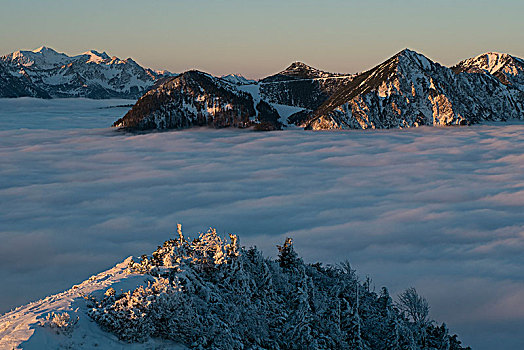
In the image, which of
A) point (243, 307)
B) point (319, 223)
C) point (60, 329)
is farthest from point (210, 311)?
point (319, 223)

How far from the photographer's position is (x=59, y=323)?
72.0 ft

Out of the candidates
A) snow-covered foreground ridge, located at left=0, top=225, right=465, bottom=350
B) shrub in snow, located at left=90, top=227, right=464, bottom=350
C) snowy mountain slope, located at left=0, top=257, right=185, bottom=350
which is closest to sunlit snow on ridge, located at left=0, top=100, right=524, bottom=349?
shrub in snow, located at left=90, top=227, right=464, bottom=350

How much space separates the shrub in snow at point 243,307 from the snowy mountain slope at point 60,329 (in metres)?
0.53

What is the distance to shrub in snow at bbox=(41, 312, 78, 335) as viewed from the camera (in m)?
21.9

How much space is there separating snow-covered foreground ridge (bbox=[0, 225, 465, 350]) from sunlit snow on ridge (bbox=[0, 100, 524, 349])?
1026 inches

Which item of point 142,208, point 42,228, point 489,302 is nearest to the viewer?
point 489,302

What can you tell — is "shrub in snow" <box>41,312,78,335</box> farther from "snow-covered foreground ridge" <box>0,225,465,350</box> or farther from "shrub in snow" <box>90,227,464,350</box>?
"shrub in snow" <box>90,227,464,350</box>

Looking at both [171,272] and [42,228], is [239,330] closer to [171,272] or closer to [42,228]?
[171,272]

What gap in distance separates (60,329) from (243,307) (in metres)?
12.0

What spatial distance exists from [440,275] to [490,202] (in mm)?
65531

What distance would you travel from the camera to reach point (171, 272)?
28.9m

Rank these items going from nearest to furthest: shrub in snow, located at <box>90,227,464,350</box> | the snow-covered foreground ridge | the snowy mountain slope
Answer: the snowy mountain slope
the snow-covered foreground ridge
shrub in snow, located at <box>90,227,464,350</box>

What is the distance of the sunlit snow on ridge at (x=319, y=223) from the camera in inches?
3091

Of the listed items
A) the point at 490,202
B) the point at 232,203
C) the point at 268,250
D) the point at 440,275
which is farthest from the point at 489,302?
the point at 232,203
